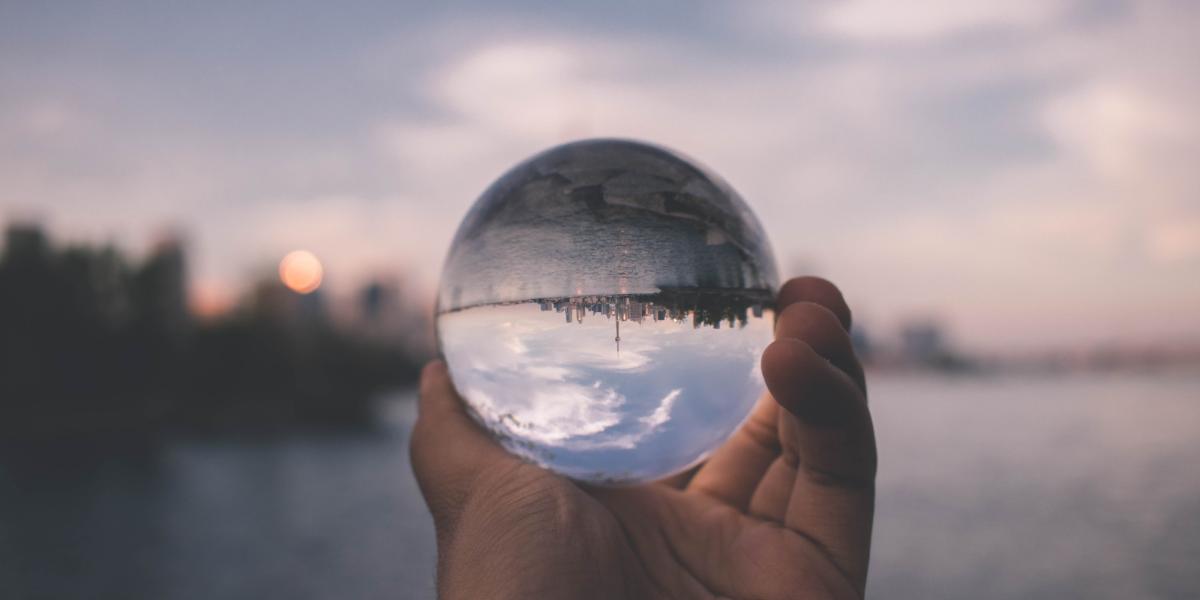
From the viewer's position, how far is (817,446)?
8.13ft

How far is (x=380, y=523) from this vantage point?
43938mm

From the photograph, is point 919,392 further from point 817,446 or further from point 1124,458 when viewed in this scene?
point 817,446

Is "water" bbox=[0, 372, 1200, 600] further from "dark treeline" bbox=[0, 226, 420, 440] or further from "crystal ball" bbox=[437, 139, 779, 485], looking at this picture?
"crystal ball" bbox=[437, 139, 779, 485]

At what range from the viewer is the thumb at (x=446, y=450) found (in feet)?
8.87

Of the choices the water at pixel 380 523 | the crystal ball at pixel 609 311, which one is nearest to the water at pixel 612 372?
the crystal ball at pixel 609 311

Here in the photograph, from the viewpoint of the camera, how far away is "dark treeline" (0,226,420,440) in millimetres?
66750

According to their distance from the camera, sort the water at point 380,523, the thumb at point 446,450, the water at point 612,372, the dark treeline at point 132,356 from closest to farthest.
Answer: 1. the water at point 612,372
2. the thumb at point 446,450
3. the water at point 380,523
4. the dark treeline at point 132,356

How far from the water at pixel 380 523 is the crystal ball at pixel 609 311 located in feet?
102

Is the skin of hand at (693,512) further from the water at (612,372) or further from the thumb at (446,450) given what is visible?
the water at (612,372)

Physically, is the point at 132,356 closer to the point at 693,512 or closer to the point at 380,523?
the point at 380,523

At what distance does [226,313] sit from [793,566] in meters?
102

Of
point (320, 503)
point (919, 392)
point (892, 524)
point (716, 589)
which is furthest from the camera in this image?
point (919, 392)

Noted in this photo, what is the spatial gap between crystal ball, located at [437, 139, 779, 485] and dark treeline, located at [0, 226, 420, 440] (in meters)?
82.3

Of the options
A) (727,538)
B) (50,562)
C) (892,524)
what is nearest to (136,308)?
(50,562)
